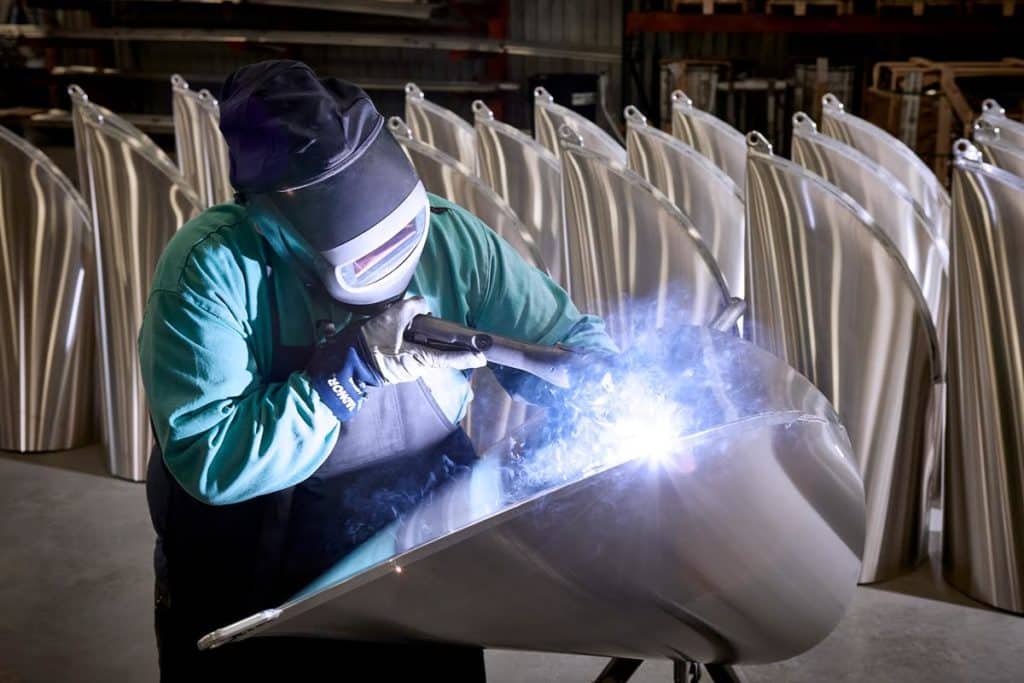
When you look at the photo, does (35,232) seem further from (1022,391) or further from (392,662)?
(1022,391)

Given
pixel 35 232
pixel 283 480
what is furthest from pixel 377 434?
pixel 35 232

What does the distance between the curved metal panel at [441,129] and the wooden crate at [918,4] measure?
3381mm

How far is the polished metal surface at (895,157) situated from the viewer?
101 inches

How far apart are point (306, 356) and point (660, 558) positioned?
1.52ft

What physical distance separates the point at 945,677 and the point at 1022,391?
0.50 m

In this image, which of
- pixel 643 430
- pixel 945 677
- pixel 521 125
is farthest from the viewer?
pixel 521 125

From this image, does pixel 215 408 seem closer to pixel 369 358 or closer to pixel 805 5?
pixel 369 358

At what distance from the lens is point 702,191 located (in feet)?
7.89

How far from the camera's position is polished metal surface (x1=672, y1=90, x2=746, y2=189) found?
9.04 feet

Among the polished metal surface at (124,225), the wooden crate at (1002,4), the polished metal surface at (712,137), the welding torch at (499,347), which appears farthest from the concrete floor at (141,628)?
the wooden crate at (1002,4)

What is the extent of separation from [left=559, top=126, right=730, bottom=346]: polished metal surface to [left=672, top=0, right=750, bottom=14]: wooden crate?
12.3ft

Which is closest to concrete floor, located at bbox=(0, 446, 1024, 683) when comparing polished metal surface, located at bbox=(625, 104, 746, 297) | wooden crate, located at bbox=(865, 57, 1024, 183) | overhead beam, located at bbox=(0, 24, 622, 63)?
polished metal surface, located at bbox=(625, 104, 746, 297)

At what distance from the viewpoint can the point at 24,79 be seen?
7.05 metres

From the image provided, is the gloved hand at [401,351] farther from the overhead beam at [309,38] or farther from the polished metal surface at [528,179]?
the overhead beam at [309,38]
